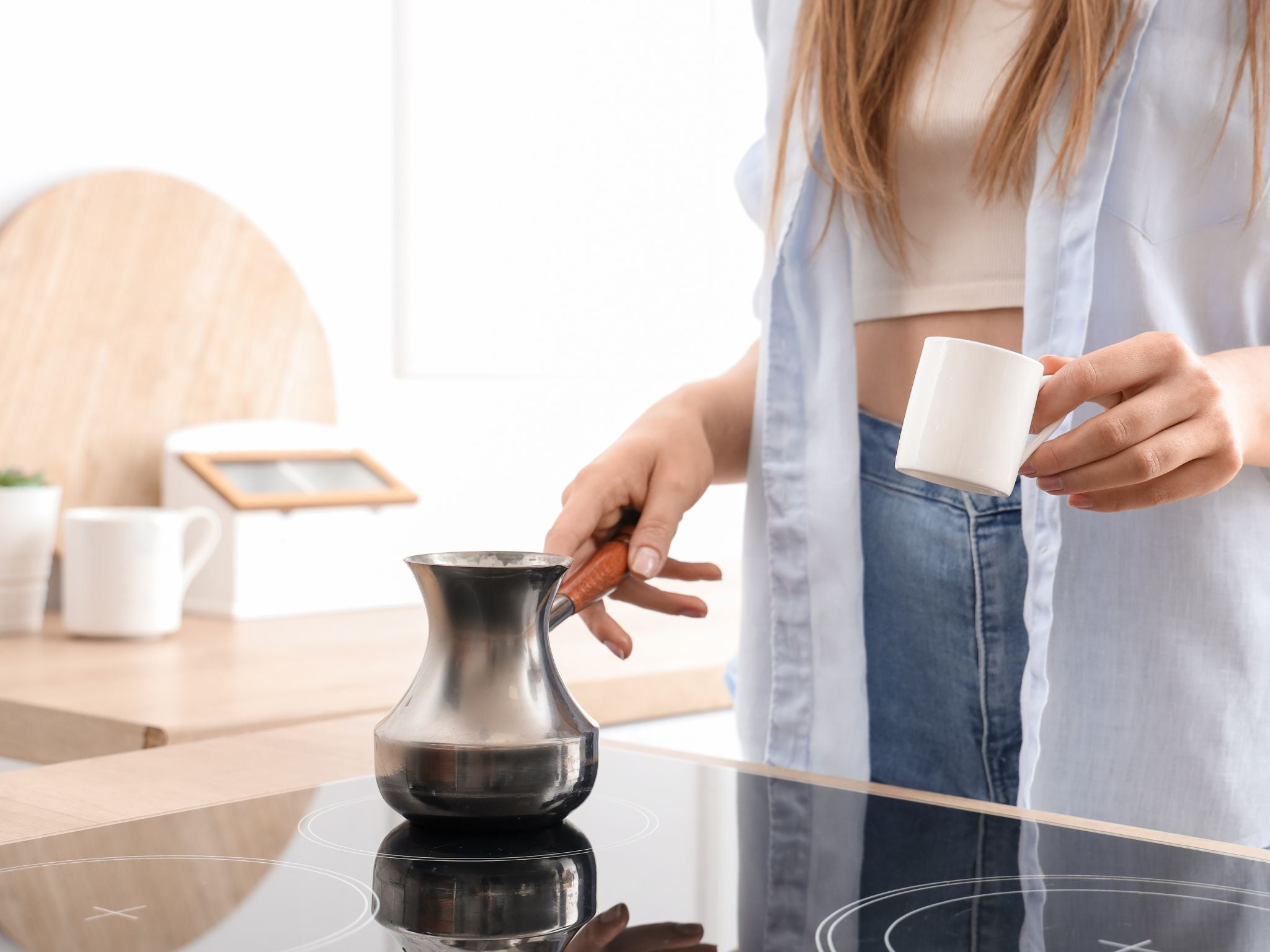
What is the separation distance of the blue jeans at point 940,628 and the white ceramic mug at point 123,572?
0.81 meters

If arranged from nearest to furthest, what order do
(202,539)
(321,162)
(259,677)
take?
(259,677) < (202,539) < (321,162)

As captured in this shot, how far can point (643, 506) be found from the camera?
80 cm

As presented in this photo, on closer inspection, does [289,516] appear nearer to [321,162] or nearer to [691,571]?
[321,162]

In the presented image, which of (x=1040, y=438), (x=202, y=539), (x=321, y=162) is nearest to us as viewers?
(x=1040, y=438)

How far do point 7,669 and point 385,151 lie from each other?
0.87 metres

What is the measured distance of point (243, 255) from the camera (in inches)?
64.8

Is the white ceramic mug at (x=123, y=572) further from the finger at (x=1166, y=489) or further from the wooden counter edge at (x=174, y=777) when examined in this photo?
the finger at (x=1166, y=489)

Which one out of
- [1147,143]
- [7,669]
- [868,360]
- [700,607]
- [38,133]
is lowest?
[7,669]

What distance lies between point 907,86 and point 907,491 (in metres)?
0.26

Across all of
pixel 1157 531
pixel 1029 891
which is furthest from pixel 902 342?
pixel 1029 891

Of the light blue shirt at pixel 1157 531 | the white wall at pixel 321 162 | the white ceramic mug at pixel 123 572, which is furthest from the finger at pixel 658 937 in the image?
the white wall at pixel 321 162

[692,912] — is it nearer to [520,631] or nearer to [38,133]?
[520,631]

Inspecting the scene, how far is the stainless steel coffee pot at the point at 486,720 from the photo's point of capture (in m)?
0.57

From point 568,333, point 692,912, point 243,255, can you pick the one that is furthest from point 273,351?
point 692,912
